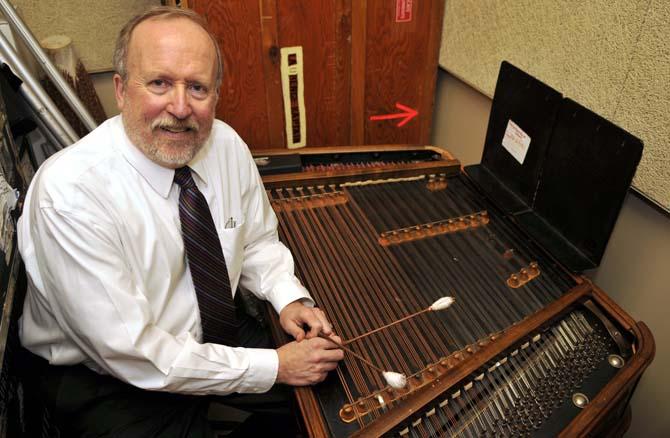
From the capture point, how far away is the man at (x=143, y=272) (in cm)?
103

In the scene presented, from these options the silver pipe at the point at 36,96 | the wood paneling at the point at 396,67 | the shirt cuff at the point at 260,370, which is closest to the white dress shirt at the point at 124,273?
the shirt cuff at the point at 260,370

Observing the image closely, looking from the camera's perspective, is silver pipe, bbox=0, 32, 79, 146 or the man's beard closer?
the man's beard

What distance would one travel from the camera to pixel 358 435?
0.92 meters

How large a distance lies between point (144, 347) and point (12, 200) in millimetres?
669

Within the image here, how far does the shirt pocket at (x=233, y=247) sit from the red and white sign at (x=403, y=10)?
4.09ft

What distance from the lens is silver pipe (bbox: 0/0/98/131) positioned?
5.46 ft

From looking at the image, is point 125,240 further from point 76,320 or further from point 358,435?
point 358,435

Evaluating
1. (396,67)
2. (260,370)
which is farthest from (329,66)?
(260,370)

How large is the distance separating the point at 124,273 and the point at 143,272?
0.09 m

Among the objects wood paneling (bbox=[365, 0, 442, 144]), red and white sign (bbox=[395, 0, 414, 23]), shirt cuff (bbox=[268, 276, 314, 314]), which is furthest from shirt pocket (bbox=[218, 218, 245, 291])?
red and white sign (bbox=[395, 0, 414, 23])

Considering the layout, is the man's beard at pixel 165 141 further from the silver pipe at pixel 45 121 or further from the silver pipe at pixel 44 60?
the silver pipe at pixel 44 60

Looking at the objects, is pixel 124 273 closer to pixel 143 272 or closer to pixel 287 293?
pixel 143 272

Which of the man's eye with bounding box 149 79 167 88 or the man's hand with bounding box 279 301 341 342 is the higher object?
the man's eye with bounding box 149 79 167 88

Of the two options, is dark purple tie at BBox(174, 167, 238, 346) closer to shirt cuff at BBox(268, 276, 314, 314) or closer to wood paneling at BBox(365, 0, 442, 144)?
shirt cuff at BBox(268, 276, 314, 314)
